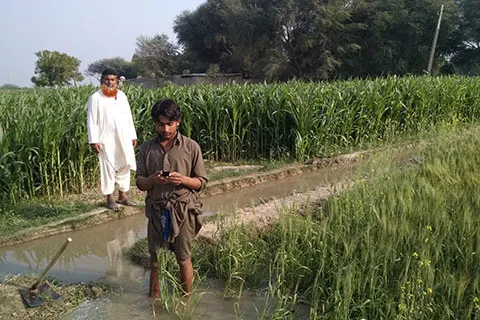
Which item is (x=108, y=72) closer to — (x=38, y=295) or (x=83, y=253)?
(x=83, y=253)

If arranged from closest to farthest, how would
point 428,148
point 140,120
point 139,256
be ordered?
point 139,256, point 428,148, point 140,120

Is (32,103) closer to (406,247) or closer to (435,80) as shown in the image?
(406,247)

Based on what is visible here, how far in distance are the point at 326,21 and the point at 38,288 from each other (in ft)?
93.6

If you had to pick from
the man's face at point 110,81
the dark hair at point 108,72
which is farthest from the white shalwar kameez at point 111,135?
the dark hair at point 108,72

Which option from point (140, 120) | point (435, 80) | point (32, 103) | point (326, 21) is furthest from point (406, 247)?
point (326, 21)

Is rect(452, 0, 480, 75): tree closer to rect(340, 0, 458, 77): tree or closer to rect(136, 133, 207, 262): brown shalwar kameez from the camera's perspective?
rect(340, 0, 458, 77): tree

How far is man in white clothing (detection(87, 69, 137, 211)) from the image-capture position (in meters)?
4.99

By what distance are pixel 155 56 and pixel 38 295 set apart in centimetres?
3628

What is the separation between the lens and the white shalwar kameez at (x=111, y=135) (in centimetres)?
502

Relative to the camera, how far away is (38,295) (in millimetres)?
3221

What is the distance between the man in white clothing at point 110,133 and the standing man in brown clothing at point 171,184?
227 centimetres

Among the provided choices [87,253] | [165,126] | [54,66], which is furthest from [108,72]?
[54,66]

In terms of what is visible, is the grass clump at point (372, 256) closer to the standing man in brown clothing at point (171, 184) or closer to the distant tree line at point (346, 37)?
the standing man in brown clothing at point (171, 184)

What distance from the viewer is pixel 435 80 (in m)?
12.1
